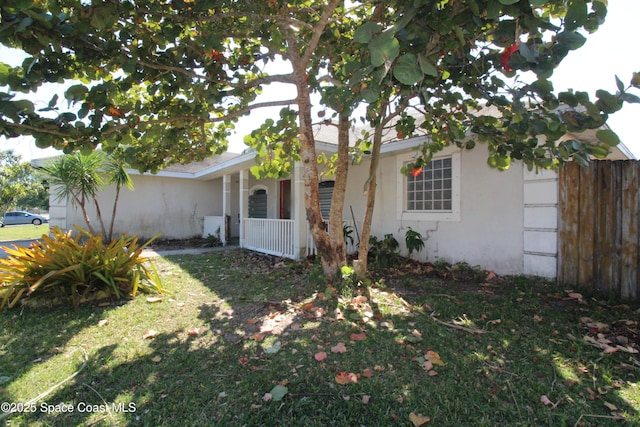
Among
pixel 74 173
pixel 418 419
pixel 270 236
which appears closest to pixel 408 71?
pixel 418 419

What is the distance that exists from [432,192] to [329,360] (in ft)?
16.6

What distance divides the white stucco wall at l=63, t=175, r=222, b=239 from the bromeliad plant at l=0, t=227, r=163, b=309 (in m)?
7.08

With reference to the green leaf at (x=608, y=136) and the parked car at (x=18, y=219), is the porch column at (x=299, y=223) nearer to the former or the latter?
the green leaf at (x=608, y=136)

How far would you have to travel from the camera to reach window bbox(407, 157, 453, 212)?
21.5ft

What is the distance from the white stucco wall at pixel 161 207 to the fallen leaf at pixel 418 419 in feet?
38.9

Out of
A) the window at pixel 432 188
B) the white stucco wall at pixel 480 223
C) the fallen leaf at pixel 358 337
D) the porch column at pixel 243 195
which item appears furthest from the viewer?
the porch column at pixel 243 195

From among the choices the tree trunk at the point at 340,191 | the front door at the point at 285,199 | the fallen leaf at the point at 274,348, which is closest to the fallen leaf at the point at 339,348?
the fallen leaf at the point at 274,348

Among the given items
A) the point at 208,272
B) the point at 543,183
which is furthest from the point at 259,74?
the point at 543,183

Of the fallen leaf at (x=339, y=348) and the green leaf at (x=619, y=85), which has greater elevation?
the green leaf at (x=619, y=85)

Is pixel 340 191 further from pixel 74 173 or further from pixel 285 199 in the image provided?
pixel 74 173

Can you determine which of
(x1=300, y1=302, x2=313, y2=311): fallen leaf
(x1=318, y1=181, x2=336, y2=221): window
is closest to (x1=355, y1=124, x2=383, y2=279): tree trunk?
(x1=300, y1=302, x2=313, y2=311): fallen leaf

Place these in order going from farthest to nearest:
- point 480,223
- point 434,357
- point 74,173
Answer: point 74,173 < point 480,223 < point 434,357

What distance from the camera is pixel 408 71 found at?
1.76 meters

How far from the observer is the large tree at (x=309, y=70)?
1987mm
